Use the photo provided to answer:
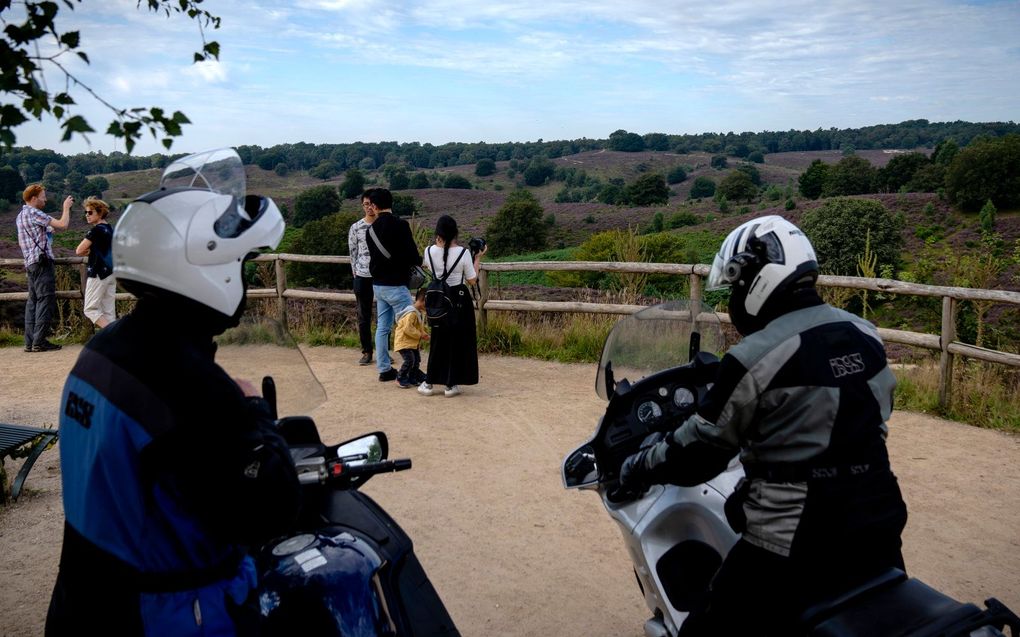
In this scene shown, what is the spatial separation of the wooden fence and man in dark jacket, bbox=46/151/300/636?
13.0 feet

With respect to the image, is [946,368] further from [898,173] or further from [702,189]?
[702,189]

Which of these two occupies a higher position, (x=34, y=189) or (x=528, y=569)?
(x=34, y=189)

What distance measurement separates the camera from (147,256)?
1998 millimetres

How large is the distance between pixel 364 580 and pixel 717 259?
4.57ft

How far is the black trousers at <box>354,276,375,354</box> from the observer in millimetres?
9508

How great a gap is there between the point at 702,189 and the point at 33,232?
53674 mm

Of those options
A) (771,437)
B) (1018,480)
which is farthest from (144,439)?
(1018,480)

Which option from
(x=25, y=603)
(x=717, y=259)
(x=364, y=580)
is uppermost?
(x=717, y=259)

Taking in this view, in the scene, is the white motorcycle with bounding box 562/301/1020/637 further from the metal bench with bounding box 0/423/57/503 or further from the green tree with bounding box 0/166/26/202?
the green tree with bounding box 0/166/26/202

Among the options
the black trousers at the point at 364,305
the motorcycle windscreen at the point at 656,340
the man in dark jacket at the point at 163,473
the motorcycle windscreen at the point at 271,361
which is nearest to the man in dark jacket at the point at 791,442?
the motorcycle windscreen at the point at 656,340

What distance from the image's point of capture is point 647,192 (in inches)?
2164

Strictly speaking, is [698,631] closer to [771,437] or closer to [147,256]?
[771,437]

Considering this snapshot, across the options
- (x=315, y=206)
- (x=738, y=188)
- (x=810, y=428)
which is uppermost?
(x=738, y=188)

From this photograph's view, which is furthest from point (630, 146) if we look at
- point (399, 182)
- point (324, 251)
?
point (324, 251)
